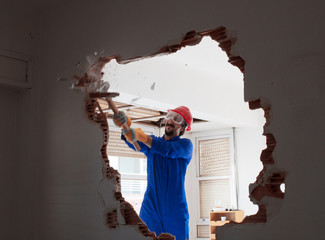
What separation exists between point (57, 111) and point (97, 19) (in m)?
0.82

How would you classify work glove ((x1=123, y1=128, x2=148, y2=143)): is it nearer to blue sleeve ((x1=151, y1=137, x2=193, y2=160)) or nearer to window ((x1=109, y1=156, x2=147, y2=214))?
blue sleeve ((x1=151, y1=137, x2=193, y2=160))

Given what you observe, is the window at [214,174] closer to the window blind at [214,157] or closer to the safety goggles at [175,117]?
the window blind at [214,157]

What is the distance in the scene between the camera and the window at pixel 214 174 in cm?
682

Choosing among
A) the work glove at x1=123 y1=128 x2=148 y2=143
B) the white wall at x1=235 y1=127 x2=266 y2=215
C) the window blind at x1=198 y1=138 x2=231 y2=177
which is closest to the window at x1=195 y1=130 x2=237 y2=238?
the window blind at x1=198 y1=138 x2=231 y2=177

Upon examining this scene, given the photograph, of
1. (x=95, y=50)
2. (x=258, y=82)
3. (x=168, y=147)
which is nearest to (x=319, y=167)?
(x=258, y=82)

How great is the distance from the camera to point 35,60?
3824 millimetres

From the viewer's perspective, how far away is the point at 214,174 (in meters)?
7.05

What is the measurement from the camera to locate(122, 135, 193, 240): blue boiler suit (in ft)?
11.8

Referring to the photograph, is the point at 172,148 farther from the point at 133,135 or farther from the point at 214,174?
the point at 214,174

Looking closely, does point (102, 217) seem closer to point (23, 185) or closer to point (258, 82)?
point (23, 185)

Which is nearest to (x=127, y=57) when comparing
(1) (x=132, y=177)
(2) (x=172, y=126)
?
(2) (x=172, y=126)

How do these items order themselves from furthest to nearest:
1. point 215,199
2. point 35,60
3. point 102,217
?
1. point 215,199
2. point 35,60
3. point 102,217

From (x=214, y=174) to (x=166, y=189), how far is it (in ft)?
11.3

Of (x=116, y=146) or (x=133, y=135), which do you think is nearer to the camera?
(x=133, y=135)
